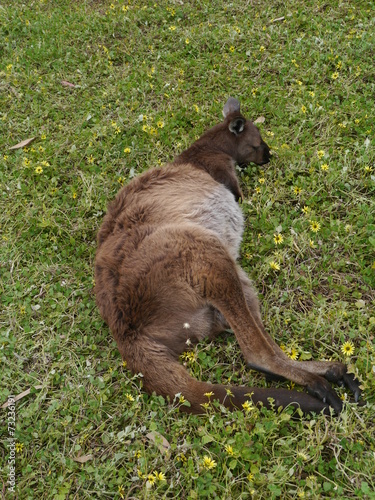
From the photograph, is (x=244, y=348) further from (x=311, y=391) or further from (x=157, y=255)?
(x=157, y=255)

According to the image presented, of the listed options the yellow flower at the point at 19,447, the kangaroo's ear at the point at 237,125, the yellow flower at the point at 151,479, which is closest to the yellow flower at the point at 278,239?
the kangaroo's ear at the point at 237,125

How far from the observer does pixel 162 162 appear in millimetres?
4875

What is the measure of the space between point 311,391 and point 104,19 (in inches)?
251

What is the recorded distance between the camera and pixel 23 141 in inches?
210

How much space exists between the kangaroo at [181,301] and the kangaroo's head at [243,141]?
1.02 metres

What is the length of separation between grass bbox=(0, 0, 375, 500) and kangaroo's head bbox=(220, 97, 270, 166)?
165 millimetres

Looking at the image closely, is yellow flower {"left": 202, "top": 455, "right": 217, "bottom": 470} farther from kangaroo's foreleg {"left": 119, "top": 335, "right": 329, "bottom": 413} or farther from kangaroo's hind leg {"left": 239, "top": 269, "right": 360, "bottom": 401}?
kangaroo's hind leg {"left": 239, "top": 269, "right": 360, "bottom": 401}

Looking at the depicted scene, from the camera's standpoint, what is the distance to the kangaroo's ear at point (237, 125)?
4492 millimetres

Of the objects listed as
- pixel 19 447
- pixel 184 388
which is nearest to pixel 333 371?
pixel 184 388

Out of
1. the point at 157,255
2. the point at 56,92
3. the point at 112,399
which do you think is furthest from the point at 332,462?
the point at 56,92

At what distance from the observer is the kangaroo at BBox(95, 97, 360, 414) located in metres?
2.83

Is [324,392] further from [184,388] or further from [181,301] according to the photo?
[181,301]

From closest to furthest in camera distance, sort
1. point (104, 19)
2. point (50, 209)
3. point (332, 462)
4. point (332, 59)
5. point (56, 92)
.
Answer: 1. point (332, 462)
2. point (50, 209)
3. point (332, 59)
4. point (56, 92)
5. point (104, 19)

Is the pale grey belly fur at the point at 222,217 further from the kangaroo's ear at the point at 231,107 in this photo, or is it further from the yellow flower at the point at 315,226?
the kangaroo's ear at the point at 231,107
